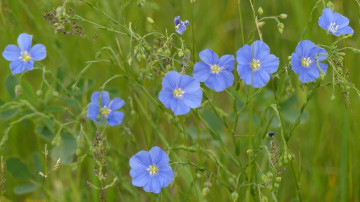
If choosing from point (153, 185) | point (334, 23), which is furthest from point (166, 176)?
point (334, 23)

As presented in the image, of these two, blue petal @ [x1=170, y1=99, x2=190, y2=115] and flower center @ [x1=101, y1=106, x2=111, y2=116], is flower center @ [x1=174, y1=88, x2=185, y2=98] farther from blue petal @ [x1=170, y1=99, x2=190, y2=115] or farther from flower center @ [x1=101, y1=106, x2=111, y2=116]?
flower center @ [x1=101, y1=106, x2=111, y2=116]

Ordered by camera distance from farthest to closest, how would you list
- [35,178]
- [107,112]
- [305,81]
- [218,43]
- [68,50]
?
[218,43], [68,50], [35,178], [107,112], [305,81]

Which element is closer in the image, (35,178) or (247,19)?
Answer: (35,178)

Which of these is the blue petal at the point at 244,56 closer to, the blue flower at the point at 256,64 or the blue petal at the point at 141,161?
the blue flower at the point at 256,64

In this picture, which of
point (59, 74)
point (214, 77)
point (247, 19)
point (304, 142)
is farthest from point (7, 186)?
point (247, 19)

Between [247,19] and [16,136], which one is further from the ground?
[247,19]

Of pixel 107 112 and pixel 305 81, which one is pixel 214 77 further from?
pixel 107 112
